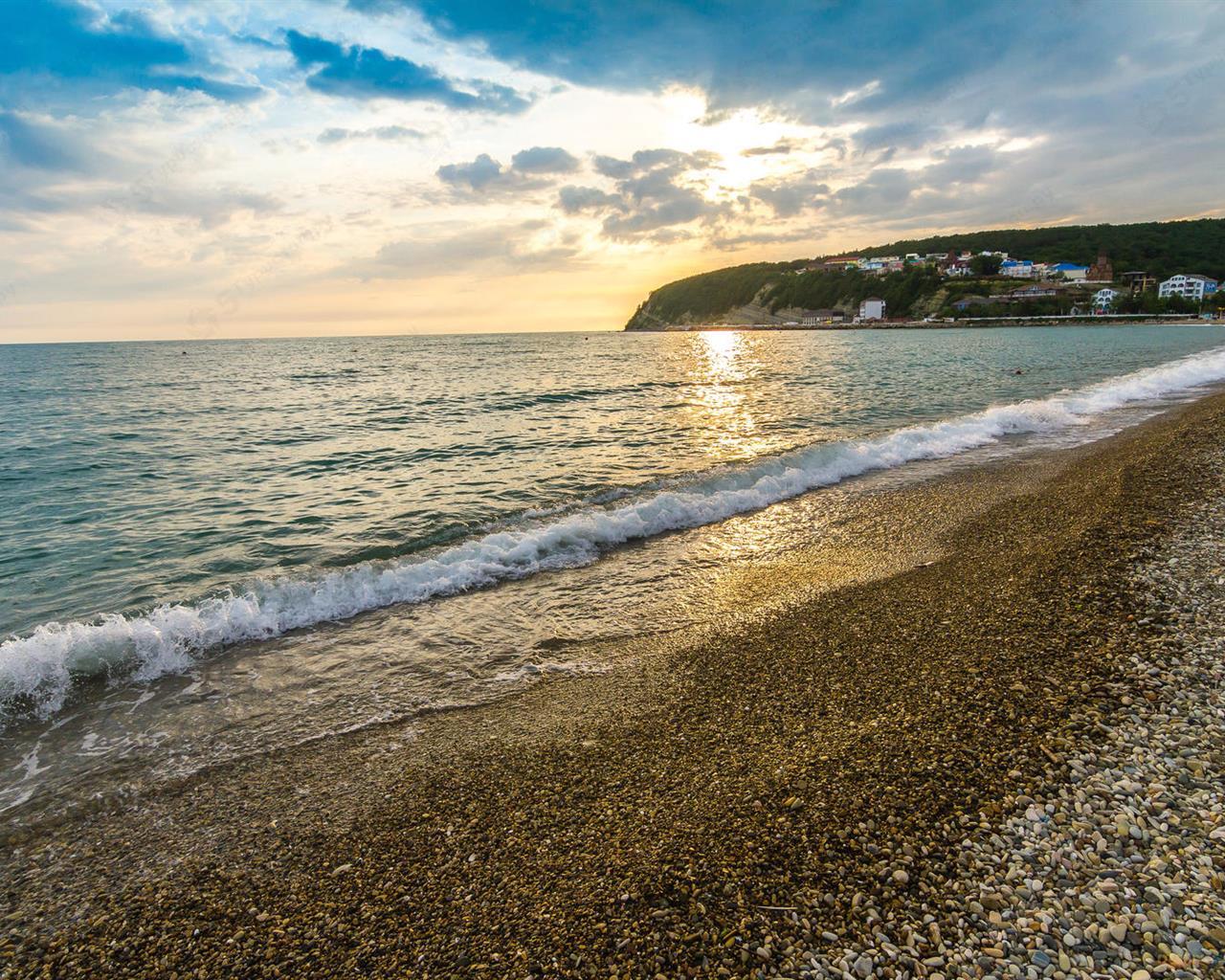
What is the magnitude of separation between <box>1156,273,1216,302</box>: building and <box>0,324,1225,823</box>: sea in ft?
530

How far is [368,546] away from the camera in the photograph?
37.6 feet

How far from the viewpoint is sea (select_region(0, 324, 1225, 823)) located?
264 inches

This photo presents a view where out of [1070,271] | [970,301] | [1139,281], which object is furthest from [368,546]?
[1070,271]

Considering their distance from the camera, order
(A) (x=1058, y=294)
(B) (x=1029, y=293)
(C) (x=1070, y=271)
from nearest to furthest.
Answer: (A) (x=1058, y=294)
(B) (x=1029, y=293)
(C) (x=1070, y=271)

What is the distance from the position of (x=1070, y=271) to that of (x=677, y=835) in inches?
8550

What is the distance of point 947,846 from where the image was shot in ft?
12.3

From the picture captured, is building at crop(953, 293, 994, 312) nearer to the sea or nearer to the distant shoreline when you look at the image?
the distant shoreline

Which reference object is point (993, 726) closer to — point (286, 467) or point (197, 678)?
point (197, 678)

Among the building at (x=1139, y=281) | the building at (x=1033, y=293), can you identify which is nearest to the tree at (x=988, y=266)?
the building at (x=1033, y=293)

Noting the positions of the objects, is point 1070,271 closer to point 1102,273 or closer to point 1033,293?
point 1102,273

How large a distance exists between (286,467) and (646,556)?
13.3 metres

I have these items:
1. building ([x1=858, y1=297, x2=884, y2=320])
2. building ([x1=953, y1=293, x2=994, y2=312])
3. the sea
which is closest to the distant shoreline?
building ([x1=953, y1=293, x2=994, y2=312])

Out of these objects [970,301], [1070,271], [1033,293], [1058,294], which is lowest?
[1058,294]

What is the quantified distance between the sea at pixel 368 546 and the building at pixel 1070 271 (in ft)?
581
